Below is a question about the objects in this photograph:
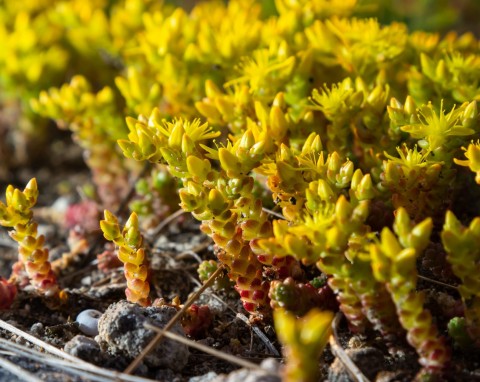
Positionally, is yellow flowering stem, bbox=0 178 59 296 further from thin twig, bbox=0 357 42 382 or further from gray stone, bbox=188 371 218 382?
gray stone, bbox=188 371 218 382

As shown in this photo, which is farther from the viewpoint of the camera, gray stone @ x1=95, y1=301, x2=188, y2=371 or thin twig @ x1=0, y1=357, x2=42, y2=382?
gray stone @ x1=95, y1=301, x2=188, y2=371

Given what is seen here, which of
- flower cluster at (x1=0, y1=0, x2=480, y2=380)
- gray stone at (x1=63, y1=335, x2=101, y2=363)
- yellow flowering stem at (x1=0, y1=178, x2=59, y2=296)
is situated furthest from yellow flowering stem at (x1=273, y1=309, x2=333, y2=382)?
yellow flowering stem at (x1=0, y1=178, x2=59, y2=296)

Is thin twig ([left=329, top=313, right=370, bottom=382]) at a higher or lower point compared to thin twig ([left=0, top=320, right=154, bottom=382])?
lower

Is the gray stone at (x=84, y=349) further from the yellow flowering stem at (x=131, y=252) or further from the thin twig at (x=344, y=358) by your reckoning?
the thin twig at (x=344, y=358)

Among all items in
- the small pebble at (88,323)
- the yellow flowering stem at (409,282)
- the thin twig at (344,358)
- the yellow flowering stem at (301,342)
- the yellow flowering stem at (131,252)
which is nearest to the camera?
the yellow flowering stem at (301,342)

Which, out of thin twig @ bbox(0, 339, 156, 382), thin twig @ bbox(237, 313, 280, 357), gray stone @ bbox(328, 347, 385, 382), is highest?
thin twig @ bbox(0, 339, 156, 382)

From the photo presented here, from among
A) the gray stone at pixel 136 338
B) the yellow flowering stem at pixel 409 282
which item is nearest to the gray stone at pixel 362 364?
the yellow flowering stem at pixel 409 282

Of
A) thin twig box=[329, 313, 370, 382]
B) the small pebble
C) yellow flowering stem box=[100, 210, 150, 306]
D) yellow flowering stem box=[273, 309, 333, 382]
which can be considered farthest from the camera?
the small pebble
